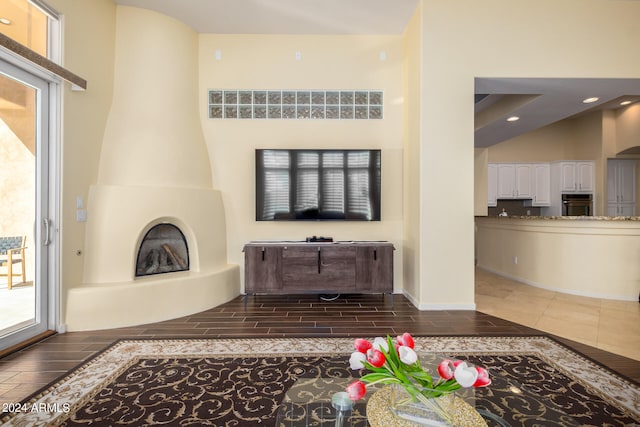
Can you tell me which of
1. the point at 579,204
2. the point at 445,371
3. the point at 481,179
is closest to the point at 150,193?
the point at 445,371

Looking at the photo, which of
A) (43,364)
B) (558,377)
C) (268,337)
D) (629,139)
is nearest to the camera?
(558,377)

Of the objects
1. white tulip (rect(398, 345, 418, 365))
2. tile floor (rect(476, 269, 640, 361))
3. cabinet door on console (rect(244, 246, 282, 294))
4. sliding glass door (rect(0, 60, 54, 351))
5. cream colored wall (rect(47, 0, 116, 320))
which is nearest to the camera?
white tulip (rect(398, 345, 418, 365))

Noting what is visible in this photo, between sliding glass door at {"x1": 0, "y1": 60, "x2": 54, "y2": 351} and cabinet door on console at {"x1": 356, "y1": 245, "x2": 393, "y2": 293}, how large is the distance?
3.28m

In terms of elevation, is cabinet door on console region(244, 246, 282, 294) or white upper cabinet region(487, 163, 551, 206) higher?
white upper cabinet region(487, 163, 551, 206)

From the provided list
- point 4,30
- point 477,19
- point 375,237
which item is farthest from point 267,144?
point 477,19

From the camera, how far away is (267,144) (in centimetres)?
446

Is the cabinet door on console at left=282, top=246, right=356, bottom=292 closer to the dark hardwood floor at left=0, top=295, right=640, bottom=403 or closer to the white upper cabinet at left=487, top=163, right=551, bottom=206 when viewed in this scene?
the dark hardwood floor at left=0, top=295, right=640, bottom=403

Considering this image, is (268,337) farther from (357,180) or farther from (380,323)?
(357,180)

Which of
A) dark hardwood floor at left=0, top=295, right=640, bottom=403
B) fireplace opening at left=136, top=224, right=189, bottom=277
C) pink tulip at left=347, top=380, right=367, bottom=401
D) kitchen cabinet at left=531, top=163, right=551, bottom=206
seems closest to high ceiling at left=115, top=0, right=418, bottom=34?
fireplace opening at left=136, top=224, right=189, bottom=277

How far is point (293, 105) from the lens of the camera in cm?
446

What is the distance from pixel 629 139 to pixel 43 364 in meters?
10.7

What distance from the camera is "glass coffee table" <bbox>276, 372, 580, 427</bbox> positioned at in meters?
1.20

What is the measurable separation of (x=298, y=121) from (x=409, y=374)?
3849mm

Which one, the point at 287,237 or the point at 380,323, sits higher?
the point at 287,237
